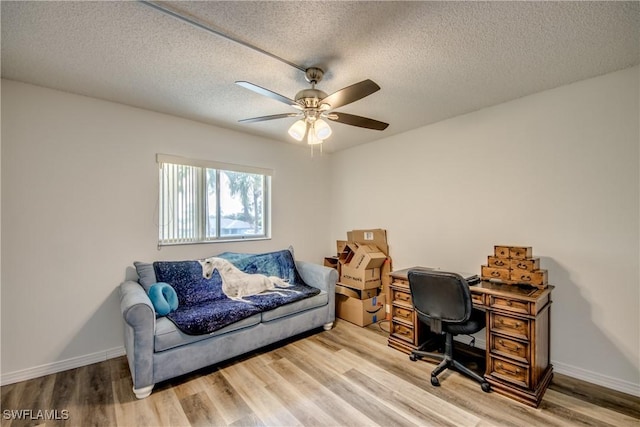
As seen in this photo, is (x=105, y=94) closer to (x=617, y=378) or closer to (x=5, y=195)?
(x=5, y=195)

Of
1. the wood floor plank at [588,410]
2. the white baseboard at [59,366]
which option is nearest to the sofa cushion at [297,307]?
the white baseboard at [59,366]

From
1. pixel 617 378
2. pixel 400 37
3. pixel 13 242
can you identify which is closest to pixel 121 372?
pixel 13 242

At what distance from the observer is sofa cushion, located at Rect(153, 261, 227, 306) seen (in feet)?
8.98

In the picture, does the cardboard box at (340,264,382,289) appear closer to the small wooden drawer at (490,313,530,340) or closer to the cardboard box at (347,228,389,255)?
the cardboard box at (347,228,389,255)

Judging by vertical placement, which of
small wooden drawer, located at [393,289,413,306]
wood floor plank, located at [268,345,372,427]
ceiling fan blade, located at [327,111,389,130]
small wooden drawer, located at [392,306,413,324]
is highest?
ceiling fan blade, located at [327,111,389,130]

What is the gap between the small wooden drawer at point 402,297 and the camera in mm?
2858

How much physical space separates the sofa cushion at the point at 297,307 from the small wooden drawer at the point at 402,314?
818 mm

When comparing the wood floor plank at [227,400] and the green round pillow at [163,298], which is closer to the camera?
the wood floor plank at [227,400]

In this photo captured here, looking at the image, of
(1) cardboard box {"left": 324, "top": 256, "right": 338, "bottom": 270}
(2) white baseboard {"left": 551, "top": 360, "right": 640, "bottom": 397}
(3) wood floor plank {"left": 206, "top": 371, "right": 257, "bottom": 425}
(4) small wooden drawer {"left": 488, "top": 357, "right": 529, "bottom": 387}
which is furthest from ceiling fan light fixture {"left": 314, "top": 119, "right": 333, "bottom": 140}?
(2) white baseboard {"left": 551, "top": 360, "right": 640, "bottom": 397}

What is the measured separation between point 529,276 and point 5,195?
4.37 meters

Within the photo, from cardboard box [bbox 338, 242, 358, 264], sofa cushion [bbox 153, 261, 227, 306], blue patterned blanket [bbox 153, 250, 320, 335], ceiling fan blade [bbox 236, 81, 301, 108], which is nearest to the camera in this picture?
ceiling fan blade [bbox 236, 81, 301, 108]

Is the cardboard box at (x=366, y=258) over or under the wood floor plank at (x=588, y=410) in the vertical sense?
over

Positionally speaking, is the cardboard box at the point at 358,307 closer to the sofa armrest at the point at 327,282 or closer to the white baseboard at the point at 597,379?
the sofa armrest at the point at 327,282

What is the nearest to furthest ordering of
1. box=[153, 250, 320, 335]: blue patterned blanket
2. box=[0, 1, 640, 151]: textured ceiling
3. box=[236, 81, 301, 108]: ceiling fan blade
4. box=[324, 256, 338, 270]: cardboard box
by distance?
box=[0, 1, 640, 151]: textured ceiling, box=[236, 81, 301, 108]: ceiling fan blade, box=[153, 250, 320, 335]: blue patterned blanket, box=[324, 256, 338, 270]: cardboard box
